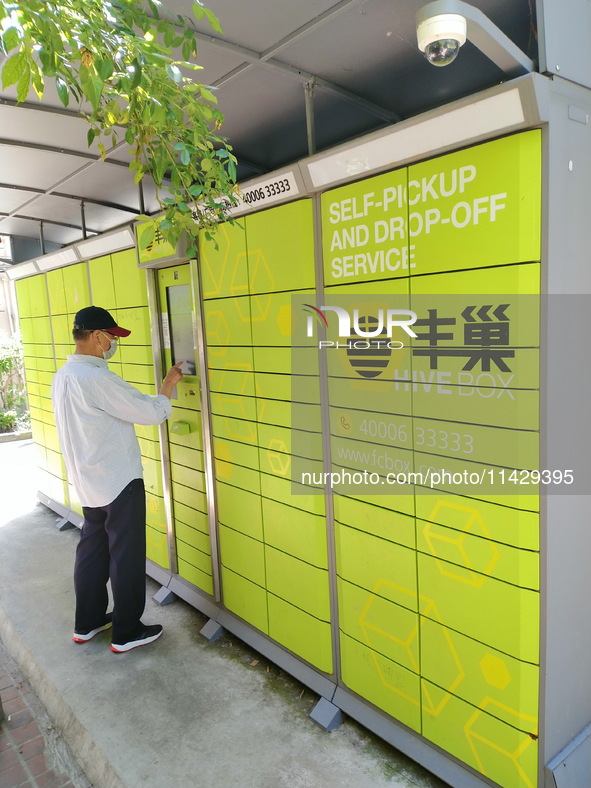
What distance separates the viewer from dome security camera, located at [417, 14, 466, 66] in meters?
1.59

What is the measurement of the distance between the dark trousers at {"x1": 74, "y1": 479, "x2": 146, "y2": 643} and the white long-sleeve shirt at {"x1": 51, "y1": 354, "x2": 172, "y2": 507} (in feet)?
0.39

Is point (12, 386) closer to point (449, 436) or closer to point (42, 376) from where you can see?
point (42, 376)

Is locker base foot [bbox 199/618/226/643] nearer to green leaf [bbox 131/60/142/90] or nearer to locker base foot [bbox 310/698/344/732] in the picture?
locker base foot [bbox 310/698/344/732]

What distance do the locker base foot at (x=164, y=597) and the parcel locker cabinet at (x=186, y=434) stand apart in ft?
0.62

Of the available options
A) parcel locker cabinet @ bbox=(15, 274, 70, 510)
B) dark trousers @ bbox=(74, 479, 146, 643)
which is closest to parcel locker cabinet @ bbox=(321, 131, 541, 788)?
dark trousers @ bbox=(74, 479, 146, 643)

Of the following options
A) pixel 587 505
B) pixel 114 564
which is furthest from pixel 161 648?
pixel 587 505

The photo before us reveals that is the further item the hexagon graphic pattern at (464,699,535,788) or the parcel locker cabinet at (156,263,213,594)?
the parcel locker cabinet at (156,263,213,594)

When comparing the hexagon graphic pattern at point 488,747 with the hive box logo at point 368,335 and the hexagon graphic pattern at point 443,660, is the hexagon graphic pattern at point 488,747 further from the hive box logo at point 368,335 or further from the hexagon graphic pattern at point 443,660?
the hive box logo at point 368,335

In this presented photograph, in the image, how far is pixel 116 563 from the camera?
3.56 metres

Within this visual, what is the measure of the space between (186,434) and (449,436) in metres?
2.15

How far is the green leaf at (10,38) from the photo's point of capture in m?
1.36

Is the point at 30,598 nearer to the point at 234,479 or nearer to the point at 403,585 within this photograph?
the point at 234,479

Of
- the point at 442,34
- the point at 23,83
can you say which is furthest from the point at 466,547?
the point at 23,83

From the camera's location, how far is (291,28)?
2322 millimetres
